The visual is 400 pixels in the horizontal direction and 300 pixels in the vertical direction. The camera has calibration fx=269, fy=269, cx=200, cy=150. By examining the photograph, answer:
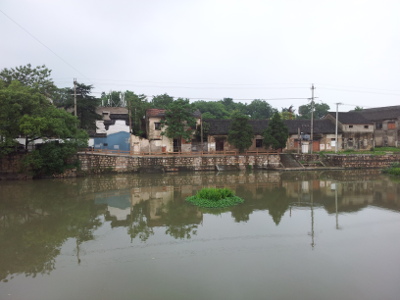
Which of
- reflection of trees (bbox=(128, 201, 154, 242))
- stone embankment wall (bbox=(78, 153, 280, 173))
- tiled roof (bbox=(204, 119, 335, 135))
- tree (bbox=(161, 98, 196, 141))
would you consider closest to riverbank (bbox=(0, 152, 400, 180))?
stone embankment wall (bbox=(78, 153, 280, 173))

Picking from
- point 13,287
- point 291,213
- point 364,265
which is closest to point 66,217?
point 13,287

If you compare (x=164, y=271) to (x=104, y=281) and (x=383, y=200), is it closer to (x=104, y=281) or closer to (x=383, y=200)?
(x=104, y=281)

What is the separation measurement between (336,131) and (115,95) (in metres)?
34.8

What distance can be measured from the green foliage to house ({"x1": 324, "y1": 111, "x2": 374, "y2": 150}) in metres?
31.5

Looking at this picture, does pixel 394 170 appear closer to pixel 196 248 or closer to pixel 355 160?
pixel 355 160

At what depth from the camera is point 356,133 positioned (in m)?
34.9

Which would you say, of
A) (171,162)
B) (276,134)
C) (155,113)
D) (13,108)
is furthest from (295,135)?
(13,108)

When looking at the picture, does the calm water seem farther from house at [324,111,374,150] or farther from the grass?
house at [324,111,374,150]

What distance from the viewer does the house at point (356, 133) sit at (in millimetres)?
34688

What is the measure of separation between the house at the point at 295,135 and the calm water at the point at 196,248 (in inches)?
686

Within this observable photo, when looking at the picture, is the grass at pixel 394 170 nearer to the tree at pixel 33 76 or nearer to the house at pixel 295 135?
the house at pixel 295 135

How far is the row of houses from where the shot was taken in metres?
30.5

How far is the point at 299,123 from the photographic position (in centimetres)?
3550

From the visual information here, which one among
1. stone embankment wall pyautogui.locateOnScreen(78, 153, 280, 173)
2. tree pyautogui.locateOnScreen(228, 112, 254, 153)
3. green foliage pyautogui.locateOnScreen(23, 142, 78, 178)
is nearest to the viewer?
green foliage pyautogui.locateOnScreen(23, 142, 78, 178)
